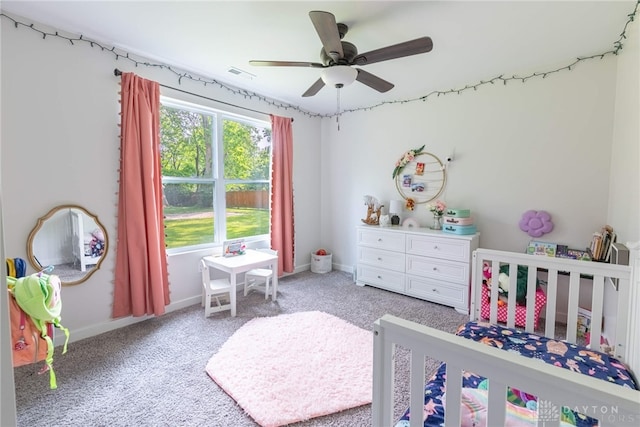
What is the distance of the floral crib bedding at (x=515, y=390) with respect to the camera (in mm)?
982

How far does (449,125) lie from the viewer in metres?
3.16

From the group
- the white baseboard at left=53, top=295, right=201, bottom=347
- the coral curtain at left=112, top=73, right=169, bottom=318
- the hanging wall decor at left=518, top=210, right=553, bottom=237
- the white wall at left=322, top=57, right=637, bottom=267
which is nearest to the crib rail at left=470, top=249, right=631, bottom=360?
the white wall at left=322, top=57, right=637, bottom=267

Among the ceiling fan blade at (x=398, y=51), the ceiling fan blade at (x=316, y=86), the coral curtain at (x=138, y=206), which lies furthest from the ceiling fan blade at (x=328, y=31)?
the coral curtain at (x=138, y=206)

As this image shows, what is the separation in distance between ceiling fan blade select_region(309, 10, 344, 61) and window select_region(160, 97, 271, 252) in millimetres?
1749

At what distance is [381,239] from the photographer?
3.34m

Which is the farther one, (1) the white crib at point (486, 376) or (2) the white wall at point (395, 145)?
(2) the white wall at point (395, 145)

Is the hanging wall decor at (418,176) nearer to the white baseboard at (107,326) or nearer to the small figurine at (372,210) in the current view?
the small figurine at (372,210)

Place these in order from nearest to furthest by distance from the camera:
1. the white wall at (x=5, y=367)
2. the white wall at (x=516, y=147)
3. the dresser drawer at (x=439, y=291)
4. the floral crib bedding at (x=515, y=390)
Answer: the white wall at (x=5, y=367) < the floral crib bedding at (x=515, y=390) < the white wall at (x=516, y=147) < the dresser drawer at (x=439, y=291)

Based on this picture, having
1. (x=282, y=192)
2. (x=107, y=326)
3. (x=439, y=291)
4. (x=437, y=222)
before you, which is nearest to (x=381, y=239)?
(x=437, y=222)

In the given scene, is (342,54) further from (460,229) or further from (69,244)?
(69,244)

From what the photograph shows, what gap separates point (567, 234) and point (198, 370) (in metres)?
3.28

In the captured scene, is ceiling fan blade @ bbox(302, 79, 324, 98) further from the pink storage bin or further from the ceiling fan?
the pink storage bin

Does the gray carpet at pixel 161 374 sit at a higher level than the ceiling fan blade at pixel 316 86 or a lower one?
lower

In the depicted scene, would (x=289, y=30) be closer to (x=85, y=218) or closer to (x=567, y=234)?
(x=85, y=218)
